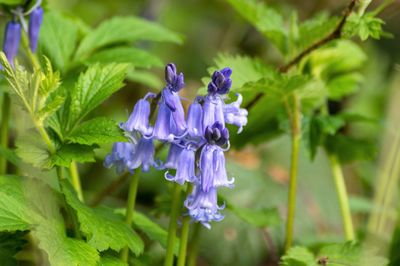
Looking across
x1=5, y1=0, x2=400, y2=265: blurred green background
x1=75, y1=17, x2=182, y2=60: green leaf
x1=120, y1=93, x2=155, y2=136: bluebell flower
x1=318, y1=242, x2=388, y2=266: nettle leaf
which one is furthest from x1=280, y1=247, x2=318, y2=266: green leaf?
x1=75, y1=17, x2=182, y2=60: green leaf

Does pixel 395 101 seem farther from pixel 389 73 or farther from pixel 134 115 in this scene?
pixel 389 73

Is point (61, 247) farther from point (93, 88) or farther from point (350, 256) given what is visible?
point (350, 256)

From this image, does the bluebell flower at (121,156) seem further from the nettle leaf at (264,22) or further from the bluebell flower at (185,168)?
the nettle leaf at (264,22)

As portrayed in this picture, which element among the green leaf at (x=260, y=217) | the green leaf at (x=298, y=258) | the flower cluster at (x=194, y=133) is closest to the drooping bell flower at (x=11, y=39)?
the flower cluster at (x=194, y=133)

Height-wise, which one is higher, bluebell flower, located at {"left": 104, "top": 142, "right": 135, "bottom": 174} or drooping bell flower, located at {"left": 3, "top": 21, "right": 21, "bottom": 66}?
drooping bell flower, located at {"left": 3, "top": 21, "right": 21, "bottom": 66}

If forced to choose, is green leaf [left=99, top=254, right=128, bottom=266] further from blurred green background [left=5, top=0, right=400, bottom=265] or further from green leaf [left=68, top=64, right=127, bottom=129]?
green leaf [left=68, top=64, right=127, bottom=129]

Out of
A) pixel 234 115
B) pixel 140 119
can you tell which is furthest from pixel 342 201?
pixel 140 119
